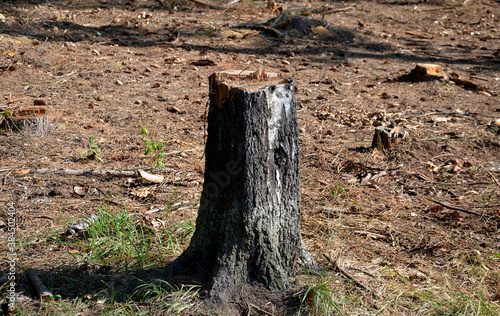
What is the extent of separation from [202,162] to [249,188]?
220 centimetres

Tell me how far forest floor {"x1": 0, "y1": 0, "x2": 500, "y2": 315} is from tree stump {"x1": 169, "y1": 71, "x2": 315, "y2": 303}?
6.3 inches

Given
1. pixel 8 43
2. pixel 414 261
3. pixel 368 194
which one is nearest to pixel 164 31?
pixel 8 43

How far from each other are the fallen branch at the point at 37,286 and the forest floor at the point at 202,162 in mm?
38

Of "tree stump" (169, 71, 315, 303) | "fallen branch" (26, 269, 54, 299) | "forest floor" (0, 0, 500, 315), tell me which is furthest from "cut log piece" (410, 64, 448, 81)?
"fallen branch" (26, 269, 54, 299)

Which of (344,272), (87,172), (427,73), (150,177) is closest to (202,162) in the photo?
(150,177)

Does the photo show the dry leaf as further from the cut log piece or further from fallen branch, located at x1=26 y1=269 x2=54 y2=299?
the cut log piece

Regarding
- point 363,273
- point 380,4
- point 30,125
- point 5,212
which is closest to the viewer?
point 363,273

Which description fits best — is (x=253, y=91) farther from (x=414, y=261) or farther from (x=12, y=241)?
(x=12, y=241)

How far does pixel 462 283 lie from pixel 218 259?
155 centimetres

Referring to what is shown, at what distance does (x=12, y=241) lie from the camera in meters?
2.93

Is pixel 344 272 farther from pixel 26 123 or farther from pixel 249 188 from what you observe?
pixel 26 123

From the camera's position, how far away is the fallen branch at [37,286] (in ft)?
7.89

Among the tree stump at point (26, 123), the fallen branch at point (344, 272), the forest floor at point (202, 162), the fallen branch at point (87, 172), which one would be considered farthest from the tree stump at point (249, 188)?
the tree stump at point (26, 123)

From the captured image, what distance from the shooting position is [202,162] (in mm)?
4465
